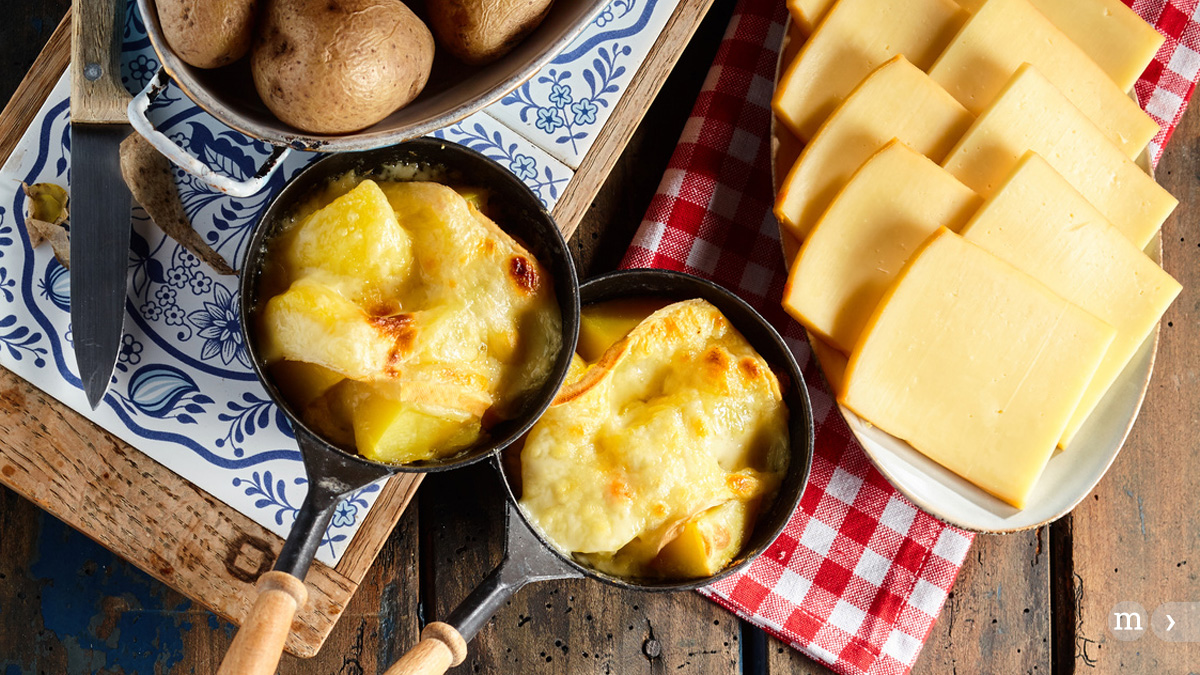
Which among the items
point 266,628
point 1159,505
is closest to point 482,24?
point 266,628

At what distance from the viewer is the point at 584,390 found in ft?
3.70

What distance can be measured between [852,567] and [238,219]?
109 centimetres

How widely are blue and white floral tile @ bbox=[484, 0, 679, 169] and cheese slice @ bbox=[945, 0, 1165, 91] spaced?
20.2 inches

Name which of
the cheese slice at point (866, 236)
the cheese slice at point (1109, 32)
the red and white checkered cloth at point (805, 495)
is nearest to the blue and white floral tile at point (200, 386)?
the red and white checkered cloth at point (805, 495)

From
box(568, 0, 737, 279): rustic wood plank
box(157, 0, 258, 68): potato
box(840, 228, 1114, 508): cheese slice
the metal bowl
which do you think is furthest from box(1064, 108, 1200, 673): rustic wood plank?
box(157, 0, 258, 68): potato

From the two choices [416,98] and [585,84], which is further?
[585,84]

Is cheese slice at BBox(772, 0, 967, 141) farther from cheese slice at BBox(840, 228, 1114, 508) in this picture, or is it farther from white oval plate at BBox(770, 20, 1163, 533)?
cheese slice at BBox(840, 228, 1114, 508)

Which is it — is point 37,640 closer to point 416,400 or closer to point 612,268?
point 416,400

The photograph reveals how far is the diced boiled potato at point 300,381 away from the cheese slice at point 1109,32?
3.61 ft

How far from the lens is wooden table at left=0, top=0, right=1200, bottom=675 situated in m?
1.41

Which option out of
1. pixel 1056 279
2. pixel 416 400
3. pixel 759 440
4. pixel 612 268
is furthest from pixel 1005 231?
pixel 416 400

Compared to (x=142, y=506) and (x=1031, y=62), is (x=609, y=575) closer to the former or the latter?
(x=142, y=506)

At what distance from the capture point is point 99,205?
120 cm

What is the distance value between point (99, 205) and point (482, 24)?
0.63 metres
